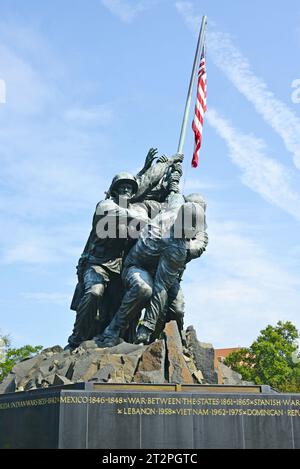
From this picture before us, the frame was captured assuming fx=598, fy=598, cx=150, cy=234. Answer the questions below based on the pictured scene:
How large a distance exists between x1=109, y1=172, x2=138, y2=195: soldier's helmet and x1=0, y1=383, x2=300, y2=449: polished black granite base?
18.2ft

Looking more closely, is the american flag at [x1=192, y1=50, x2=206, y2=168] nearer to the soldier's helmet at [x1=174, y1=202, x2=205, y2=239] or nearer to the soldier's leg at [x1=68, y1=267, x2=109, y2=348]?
the soldier's helmet at [x1=174, y1=202, x2=205, y2=239]

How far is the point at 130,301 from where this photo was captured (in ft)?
39.9

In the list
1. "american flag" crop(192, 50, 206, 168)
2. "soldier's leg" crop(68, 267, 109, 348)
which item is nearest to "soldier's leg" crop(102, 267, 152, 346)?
"soldier's leg" crop(68, 267, 109, 348)

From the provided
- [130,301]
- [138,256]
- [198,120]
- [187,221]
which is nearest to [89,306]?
[130,301]

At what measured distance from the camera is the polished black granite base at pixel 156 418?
29.6 ft

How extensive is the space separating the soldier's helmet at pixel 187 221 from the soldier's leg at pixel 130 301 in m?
1.15

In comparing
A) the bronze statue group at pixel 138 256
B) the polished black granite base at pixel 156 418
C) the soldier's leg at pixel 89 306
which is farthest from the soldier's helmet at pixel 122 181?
the polished black granite base at pixel 156 418

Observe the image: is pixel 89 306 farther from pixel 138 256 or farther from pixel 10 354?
pixel 10 354

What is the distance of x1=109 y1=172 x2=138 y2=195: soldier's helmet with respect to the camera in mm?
13859

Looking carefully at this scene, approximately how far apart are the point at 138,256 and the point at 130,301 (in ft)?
3.31

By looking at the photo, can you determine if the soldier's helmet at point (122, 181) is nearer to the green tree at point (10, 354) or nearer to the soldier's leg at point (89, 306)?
the soldier's leg at point (89, 306)

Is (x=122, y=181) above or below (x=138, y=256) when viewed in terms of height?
above
